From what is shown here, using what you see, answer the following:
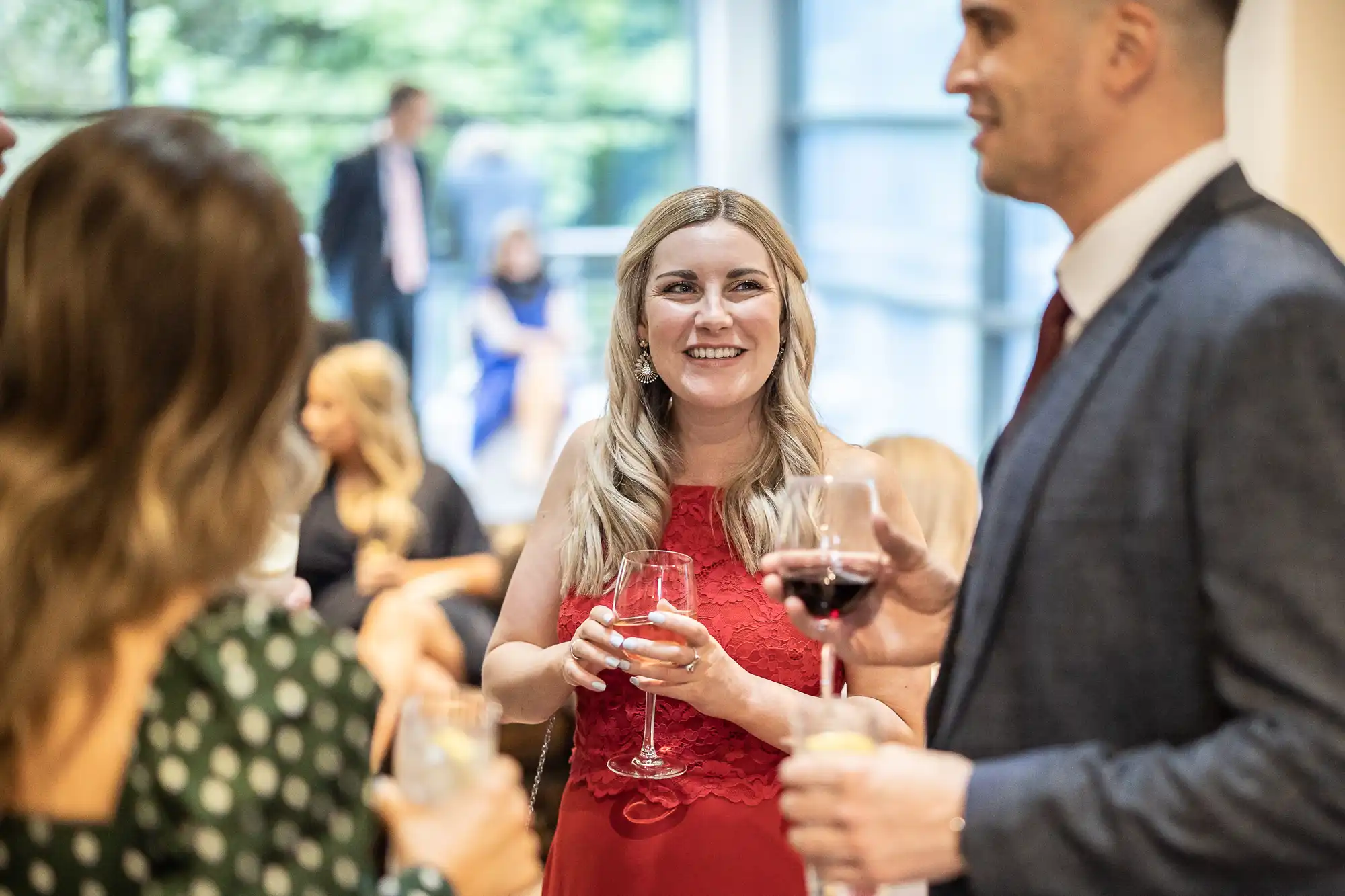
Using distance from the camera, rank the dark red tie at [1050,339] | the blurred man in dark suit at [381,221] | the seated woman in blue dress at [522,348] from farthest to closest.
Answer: the seated woman in blue dress at [522,348], the blurred man in dark suit at [381,221], the dark red tie at [1050,339]

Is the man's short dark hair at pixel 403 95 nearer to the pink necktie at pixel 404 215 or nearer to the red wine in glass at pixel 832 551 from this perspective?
the pink necktie at pixel 404 215

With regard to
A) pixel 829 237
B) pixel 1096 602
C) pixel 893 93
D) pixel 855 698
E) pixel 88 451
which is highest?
pixel 893 93

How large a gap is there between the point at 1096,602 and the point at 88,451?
90cm

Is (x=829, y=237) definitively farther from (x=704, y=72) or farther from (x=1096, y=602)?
(x=1096, y=602)

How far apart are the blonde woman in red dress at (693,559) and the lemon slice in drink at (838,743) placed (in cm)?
75

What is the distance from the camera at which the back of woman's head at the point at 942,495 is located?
3268 millimetres

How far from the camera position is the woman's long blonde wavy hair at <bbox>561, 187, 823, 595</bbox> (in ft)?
8.08

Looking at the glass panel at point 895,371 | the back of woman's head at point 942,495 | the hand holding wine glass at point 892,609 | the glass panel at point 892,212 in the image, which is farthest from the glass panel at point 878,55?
the hand holding wine glass at point 892,609

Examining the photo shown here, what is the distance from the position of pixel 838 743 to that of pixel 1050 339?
0.48m

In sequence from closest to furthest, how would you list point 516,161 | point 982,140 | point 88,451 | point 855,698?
point 88,451 < point 982,140 < point 855,698 < point 516,161

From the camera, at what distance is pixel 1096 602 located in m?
1.27

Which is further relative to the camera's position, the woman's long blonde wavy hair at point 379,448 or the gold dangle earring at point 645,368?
the woman's long blonde wavy hair at point 379,448

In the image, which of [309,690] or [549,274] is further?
[549,274]

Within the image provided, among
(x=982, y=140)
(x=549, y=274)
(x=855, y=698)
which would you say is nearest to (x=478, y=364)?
(x=549, y=274)
